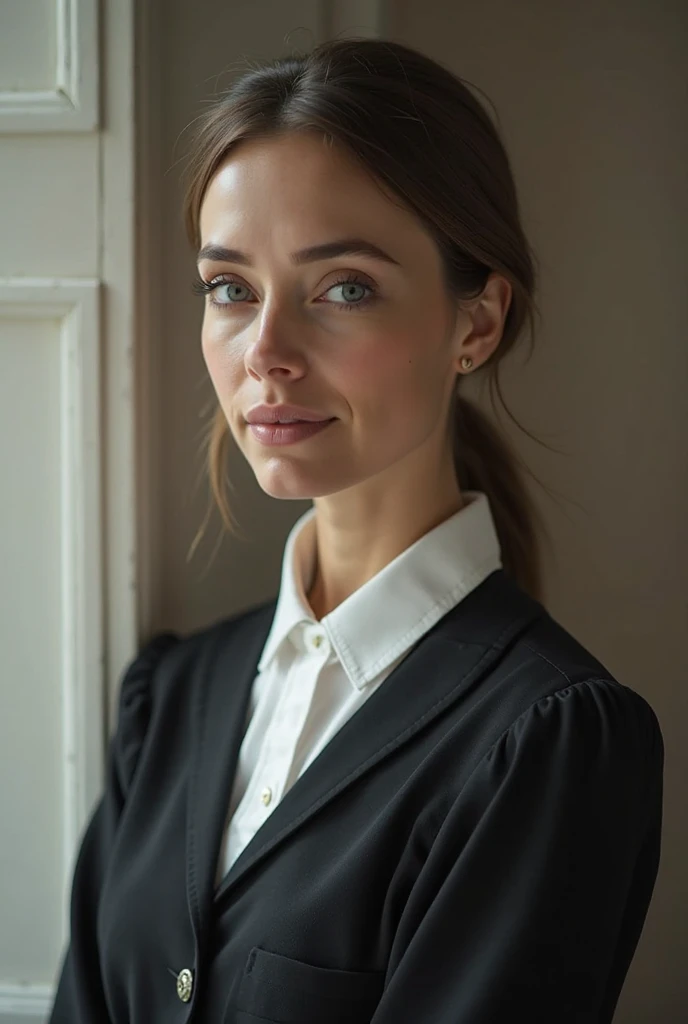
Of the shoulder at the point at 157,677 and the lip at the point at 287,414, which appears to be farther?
the shoulder at the point at 157,677

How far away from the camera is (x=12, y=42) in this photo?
125 cm

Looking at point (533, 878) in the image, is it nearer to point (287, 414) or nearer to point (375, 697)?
point (375, 697)

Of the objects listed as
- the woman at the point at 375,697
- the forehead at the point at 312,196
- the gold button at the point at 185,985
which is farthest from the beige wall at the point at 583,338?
the gold button at the point at 185,985

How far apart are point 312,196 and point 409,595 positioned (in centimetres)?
42

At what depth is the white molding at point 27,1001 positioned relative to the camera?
4.47ft

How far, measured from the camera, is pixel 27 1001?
1.37 meters

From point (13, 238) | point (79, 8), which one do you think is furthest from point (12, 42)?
point (13, 238)

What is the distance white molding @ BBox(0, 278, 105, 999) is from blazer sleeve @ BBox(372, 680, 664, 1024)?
540 millimetres

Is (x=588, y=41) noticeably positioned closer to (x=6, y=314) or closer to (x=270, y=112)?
(x=270, y=112)

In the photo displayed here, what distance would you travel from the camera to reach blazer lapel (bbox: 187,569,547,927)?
3.43 ft

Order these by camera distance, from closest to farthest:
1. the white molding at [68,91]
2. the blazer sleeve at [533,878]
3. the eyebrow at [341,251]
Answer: the blazer sleeve at [533,878] < the eyebrow at [341,251] < the white molding at [68,91]

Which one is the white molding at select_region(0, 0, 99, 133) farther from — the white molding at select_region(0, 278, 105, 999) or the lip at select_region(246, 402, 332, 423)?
the lip at select_region(246, 402, 332, 423)

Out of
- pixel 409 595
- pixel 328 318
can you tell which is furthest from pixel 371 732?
pixel 328 318

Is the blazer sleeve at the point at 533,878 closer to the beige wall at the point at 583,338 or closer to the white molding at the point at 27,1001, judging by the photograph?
the beige wall at the point at 583,338
